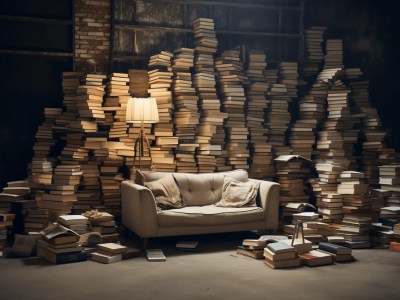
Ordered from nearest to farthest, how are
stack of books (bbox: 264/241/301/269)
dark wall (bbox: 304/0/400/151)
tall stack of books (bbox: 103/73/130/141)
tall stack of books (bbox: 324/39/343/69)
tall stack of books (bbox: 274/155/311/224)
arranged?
stack of books (bbox: 264/241/301/269), tall stack of books (bbox: 103/73/130/141), tall stack of books (bbox: 274/155/311/224), tall stack of books (bbox: 324/39/343/69), dark wall (bbox: 304/0/400/151)

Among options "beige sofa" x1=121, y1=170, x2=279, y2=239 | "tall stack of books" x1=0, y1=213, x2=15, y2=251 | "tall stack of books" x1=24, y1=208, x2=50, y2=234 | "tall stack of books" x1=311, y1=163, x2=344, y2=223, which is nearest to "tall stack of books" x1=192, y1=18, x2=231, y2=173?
"beige sofa" x1=121, y1=170, x2=279, y2=239

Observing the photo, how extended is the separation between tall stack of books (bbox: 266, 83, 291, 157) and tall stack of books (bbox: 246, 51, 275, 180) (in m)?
0.10

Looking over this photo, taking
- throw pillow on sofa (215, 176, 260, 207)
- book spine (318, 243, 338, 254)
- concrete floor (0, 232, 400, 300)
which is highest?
throw pillow on sofa (215, 176, 260, 207)

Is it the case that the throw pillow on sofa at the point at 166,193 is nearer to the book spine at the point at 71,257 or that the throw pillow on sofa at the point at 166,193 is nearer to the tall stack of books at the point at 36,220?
the book spine at the point at 71,257

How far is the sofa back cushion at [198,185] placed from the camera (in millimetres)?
6809

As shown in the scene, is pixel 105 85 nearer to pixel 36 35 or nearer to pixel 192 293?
pixel 36 35

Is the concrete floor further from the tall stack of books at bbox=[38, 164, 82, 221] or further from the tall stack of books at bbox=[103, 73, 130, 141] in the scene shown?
the tall stack of books at bbox=[103, 73, 130, 141]

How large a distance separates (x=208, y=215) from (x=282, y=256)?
1211 millimetres

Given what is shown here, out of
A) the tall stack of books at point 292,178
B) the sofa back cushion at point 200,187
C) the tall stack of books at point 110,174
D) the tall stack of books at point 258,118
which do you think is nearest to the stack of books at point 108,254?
the sofa back cushion at point 200,187

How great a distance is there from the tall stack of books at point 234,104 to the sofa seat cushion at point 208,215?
134 cm

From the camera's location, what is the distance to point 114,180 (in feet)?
24.6

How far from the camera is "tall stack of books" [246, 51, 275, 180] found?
317 inches

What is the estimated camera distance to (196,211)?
6348 millimetres

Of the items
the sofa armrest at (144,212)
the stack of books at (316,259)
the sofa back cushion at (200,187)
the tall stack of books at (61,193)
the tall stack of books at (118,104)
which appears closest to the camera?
the stack of books at (316,259)
